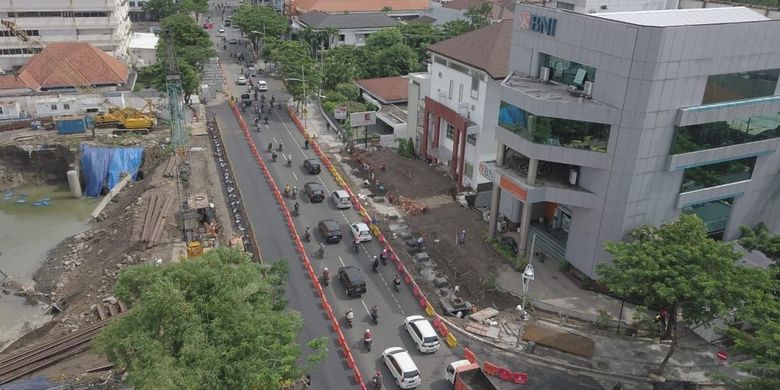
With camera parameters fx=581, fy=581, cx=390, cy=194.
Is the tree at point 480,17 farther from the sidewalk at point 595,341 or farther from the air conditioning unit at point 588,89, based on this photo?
the sidewalk at point 595,341

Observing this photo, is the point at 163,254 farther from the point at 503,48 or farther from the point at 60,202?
the point at 503,48

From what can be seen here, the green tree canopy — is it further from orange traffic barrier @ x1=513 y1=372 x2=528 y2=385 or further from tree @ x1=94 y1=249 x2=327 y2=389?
tree @ x1=94 y1=249 x2=327 y2=389

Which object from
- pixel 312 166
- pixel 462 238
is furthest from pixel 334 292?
pixel 312 166

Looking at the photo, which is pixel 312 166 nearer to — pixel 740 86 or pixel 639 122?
pixel 639 122

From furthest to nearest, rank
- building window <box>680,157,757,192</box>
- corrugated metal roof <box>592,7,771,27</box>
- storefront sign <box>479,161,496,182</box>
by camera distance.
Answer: storefront sign <box>479,161,496,182</box>, building window <box>680,157,757,192</box>, corrugated metal roof <box>592,7,771,27</box>

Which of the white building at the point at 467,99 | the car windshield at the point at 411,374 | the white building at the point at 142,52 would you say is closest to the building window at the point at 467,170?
the white building at the point at 467,99

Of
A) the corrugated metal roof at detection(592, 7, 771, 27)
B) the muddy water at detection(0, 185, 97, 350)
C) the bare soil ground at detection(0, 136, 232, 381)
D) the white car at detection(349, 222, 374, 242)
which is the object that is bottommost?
the muddy water at detection(0, 185, 97, 350)

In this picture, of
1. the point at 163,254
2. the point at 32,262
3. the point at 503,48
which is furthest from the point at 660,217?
the point at 32,262

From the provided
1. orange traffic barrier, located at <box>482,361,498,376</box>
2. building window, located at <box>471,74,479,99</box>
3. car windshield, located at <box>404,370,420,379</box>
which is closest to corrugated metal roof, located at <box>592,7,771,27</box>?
building window, located at <box>471,74,479,99</box>
